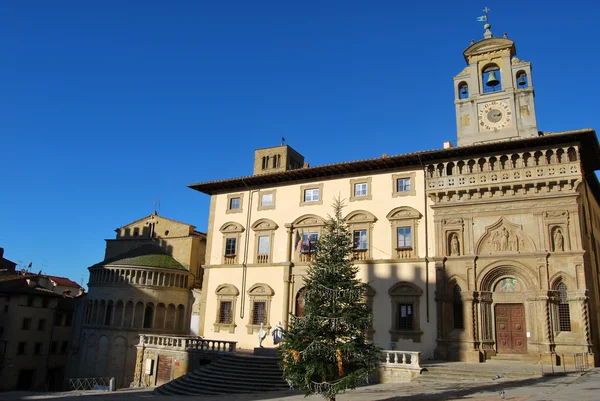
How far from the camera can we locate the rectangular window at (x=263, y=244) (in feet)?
111

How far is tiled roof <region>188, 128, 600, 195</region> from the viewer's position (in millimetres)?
25797

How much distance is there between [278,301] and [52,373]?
3029 centimetres

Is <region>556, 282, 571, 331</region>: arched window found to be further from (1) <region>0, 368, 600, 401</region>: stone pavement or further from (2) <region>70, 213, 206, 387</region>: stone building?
(2) <region>70, 213, 206, 387</region>: stone building

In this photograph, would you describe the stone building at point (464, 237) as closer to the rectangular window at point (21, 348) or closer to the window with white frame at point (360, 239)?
the window with white frame at point (360, 239)

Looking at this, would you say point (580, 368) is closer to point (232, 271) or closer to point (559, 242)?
point (559, 242)

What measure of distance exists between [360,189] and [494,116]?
893cm

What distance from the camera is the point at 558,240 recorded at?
25.3 m

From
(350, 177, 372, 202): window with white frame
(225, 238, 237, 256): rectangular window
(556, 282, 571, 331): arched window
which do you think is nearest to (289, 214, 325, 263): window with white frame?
(350, 177, 372, 202): window with white frame

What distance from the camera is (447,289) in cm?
2714

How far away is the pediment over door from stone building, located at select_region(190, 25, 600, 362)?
0.23ft

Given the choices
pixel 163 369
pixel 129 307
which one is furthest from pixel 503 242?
pixel 129 307

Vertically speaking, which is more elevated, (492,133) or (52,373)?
(492,133)

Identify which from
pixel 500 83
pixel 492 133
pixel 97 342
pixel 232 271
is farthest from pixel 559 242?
pixel 97 342

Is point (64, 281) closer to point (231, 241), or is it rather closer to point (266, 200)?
point (231, 241)
